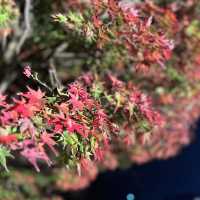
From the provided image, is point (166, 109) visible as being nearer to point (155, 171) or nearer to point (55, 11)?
point (55, 11)

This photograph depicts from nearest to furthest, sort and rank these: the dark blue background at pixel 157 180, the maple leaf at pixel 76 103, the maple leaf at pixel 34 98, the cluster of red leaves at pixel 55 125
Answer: the cluster of red leaves at pixel 55 125 < the maple leaf at pixel 34 98 < the maple leaf at pixel 76 103 < the dark blue background at pixel 157 180

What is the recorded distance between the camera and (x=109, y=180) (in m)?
15.1

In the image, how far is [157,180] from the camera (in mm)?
15070

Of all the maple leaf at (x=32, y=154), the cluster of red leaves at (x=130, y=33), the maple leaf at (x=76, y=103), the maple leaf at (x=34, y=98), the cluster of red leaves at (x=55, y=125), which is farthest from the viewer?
the cluster of red leaves at (x=130, y=33)

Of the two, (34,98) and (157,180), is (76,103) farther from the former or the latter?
(157,180)

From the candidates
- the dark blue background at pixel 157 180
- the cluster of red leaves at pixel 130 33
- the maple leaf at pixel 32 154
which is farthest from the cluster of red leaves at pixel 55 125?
the dark blue background at pixel 157 180

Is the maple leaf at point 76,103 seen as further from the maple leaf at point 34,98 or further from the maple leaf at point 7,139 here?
the maple leaf at point 7,139

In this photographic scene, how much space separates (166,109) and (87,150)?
5.91m

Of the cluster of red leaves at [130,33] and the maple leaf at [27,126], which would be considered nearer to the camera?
the maple leaf at [27,126]

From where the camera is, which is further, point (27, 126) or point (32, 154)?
point (27, 126)

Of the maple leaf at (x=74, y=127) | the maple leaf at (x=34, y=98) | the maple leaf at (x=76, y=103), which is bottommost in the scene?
the maple leaf at (x=74, y=127)

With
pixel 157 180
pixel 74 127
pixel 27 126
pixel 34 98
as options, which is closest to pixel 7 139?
pixel 27 126

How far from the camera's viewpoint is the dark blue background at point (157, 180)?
14633 mm

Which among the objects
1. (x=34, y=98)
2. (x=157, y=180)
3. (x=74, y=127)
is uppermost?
(x=34, y=98)
